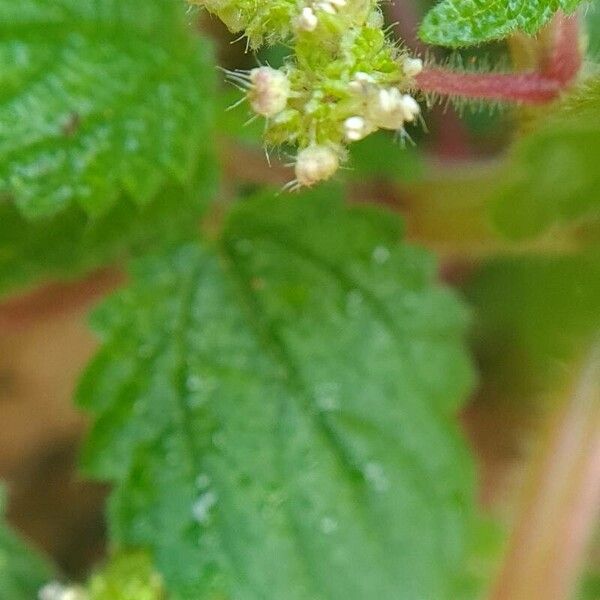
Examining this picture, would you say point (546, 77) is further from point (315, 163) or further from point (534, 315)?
point (534, 315)

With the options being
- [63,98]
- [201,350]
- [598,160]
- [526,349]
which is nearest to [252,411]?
[201,350]

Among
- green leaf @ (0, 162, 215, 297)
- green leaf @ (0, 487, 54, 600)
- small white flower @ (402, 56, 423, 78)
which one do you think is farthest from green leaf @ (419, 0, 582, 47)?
green leaf @ (0, 487, 54, 600)

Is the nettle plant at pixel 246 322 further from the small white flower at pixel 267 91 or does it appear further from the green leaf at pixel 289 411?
the small white flower at pixel 267 91

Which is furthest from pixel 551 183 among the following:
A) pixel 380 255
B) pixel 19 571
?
pixel 19 571

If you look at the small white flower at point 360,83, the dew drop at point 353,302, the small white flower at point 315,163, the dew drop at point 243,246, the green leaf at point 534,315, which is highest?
the small white flower at point 360,83

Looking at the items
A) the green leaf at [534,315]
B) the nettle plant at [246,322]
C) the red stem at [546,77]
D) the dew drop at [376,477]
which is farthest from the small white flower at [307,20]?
the green leaf at [534,315]

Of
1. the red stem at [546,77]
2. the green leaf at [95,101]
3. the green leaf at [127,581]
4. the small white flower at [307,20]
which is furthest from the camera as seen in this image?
the green leaf at [127,581]
